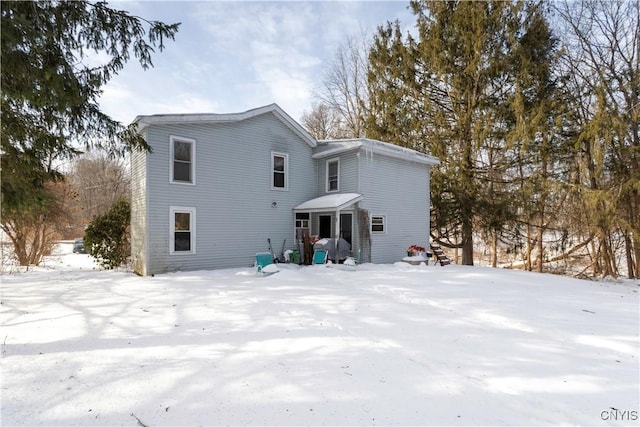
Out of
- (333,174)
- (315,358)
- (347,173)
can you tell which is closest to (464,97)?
(347,173)

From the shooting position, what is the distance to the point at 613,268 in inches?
525

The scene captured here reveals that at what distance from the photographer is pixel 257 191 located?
11969 millimetres

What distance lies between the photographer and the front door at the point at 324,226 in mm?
13266

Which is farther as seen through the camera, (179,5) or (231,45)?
(231,45)

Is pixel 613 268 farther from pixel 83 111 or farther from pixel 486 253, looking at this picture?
pixel 83 111

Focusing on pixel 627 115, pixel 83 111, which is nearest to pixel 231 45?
pixel 83 111

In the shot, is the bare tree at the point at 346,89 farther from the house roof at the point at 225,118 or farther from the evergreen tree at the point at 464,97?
the house roof at the point at 225,118

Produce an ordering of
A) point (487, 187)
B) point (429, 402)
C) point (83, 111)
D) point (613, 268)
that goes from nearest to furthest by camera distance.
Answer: point (429, 402) → point (83, 111) → point (613, 268) → point (487, 187)

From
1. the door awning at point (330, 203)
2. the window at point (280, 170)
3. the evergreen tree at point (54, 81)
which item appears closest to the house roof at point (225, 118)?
the window at point (280, 170)

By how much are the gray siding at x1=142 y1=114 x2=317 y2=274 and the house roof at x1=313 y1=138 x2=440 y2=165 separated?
0.99m

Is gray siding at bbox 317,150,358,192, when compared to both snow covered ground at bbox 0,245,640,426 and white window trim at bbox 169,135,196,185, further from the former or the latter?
snow covered ground at bbox 0,245,640,426

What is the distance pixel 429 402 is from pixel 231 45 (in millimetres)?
12461

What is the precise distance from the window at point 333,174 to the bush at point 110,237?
7755mm

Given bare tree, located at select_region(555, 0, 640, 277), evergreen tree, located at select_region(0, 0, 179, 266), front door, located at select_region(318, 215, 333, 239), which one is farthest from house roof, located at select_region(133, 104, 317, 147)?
bare tree, located at select_region(555, 0, 640, 277)
